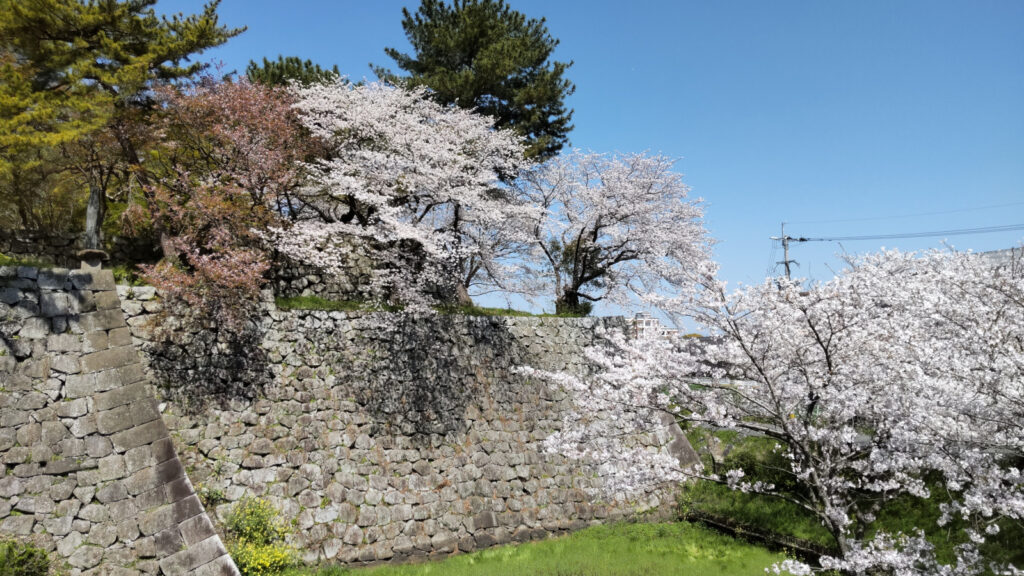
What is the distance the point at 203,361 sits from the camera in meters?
9.55

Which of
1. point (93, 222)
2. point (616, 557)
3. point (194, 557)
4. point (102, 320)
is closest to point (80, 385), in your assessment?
point (102, 320)

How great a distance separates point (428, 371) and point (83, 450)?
631 cm

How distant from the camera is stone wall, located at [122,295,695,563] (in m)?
9.39

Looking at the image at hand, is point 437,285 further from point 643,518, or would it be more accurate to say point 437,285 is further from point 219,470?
point 643,518

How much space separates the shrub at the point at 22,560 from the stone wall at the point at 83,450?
7.2 inches

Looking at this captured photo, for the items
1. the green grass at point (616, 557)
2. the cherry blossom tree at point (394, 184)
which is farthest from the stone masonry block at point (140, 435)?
the cherry blossom tree at point (394, 184)

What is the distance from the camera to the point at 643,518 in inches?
548

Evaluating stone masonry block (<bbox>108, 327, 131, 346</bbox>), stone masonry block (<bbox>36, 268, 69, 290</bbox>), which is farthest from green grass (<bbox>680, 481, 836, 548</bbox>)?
stone masonry block (<bbox>36, 268, 69, 290</bbox>)

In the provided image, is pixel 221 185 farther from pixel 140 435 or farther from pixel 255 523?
pixel 255 523

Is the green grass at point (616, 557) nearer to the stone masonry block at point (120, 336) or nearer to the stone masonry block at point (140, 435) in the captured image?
the stone masonry block at point (140, 435)

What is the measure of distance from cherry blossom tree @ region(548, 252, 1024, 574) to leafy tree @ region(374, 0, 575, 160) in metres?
11.5

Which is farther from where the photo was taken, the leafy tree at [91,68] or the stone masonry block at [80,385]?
the leafy tree at [91,68]

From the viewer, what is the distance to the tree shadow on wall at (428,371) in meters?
11.4

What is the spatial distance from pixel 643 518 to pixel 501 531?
4.28m
